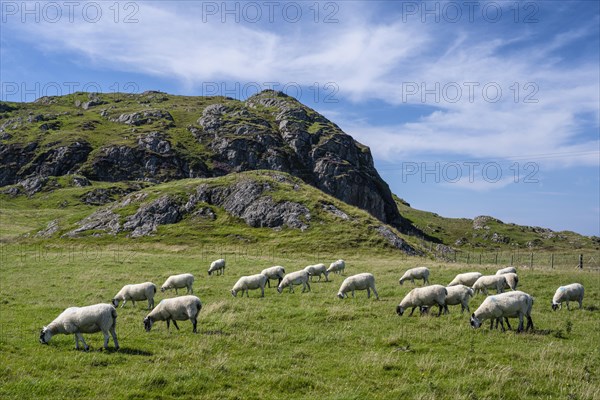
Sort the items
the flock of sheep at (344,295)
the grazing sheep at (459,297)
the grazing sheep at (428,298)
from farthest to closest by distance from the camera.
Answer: the grazing sheep at (459,297)
the grazing sheep at (428,298)
the flock of sheep at (344,295)

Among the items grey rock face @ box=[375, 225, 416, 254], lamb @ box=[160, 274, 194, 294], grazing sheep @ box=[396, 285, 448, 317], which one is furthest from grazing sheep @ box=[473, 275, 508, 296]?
grey rock face @ box=[375, 225, 416, 254]

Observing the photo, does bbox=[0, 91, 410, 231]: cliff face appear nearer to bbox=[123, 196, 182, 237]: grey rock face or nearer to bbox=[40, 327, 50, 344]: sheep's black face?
bbox=[123, 196, 182, 237]: grey rock face

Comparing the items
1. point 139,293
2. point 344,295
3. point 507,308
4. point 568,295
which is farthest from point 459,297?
point 139,293

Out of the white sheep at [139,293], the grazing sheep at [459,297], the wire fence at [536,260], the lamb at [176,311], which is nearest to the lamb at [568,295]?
the grazing sheep at [459,297]

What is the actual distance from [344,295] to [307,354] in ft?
36.9

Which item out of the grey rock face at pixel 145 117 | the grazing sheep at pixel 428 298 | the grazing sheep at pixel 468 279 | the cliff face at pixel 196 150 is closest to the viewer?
the grazing sheep at pixel 428 298

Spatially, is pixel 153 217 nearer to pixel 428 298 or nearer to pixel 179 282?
pixel 179 282

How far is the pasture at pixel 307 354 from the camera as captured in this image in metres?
11.8

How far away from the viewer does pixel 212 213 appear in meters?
80.6

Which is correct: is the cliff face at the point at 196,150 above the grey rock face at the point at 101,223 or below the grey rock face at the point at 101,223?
above

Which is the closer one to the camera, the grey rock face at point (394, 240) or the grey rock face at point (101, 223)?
the grey rock face at point (394, 240)

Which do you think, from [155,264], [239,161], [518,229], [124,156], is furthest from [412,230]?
[155,264]

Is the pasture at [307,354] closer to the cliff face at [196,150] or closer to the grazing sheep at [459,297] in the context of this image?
the grazing sheep at [459,297]

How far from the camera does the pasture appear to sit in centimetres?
1182
